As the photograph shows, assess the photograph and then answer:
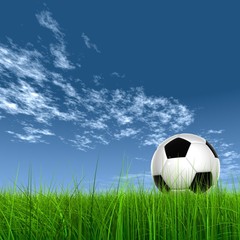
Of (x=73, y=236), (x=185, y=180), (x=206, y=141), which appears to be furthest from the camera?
(x=206, y=141)

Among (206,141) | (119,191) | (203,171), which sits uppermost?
(206,141)

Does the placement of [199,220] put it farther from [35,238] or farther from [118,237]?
[35,238]

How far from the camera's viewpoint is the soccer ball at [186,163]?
5117 mm

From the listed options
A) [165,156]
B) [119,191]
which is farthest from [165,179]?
[119,191]

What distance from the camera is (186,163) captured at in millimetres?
5254

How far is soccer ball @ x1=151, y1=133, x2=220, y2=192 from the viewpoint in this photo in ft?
16.8

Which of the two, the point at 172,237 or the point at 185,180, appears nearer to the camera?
the point at 172,237

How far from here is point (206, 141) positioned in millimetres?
5773

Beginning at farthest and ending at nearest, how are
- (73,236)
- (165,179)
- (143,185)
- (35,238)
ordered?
(165,179)
(143,185)
(73,236)
(35,238)

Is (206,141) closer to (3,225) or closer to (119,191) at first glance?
(119,191)

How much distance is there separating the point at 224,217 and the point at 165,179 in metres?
2.32

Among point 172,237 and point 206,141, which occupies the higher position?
point 206,141

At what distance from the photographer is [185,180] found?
15.9 ft

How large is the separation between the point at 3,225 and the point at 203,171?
3331 mm
